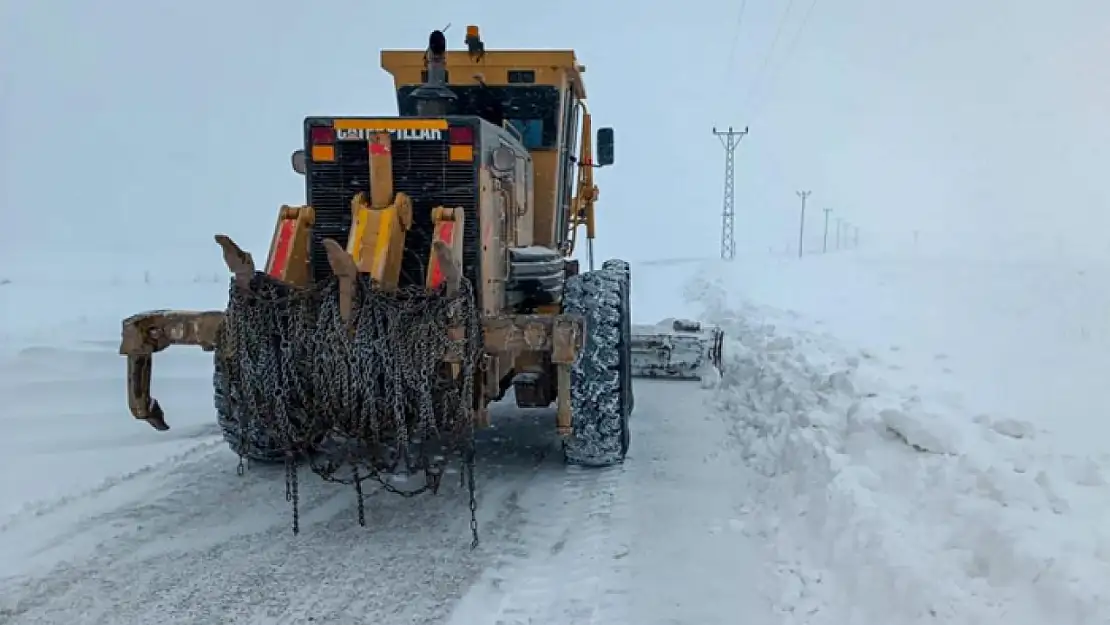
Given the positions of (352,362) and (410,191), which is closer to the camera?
(352,362)

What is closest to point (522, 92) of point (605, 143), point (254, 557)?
point (605, 143)

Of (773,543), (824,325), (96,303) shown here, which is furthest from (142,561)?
(96,303)

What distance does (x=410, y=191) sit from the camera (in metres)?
5.60

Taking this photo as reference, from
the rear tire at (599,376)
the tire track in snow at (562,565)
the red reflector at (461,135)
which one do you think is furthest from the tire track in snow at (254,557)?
the red reflector at (461,135)

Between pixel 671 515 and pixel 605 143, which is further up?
pixel 605 143

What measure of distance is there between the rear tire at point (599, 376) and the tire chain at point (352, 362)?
1275 millimetres

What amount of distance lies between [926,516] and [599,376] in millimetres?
2355

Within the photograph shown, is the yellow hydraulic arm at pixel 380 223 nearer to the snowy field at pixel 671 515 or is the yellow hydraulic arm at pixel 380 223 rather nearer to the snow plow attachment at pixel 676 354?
the snowy field at pixel 671 515

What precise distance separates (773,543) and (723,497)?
0.88 m

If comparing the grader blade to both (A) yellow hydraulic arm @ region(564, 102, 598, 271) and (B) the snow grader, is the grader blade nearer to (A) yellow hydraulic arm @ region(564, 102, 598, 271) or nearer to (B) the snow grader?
(B) the snow grader

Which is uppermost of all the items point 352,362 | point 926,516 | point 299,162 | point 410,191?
point 299,162

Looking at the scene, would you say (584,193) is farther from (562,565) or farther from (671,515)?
(562,565)

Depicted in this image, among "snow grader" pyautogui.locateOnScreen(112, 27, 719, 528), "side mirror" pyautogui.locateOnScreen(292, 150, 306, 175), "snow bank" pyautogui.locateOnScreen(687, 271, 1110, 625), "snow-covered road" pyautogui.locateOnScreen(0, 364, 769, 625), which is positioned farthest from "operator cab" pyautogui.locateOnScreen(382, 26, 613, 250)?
"snow bank" pyautogui.locateOnScreen(687, 271, 1110, 625)

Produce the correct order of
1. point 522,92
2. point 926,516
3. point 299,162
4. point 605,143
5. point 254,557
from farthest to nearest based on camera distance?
point 605,143
point 522,92
point 299,162
point 254,557
point 926,516
